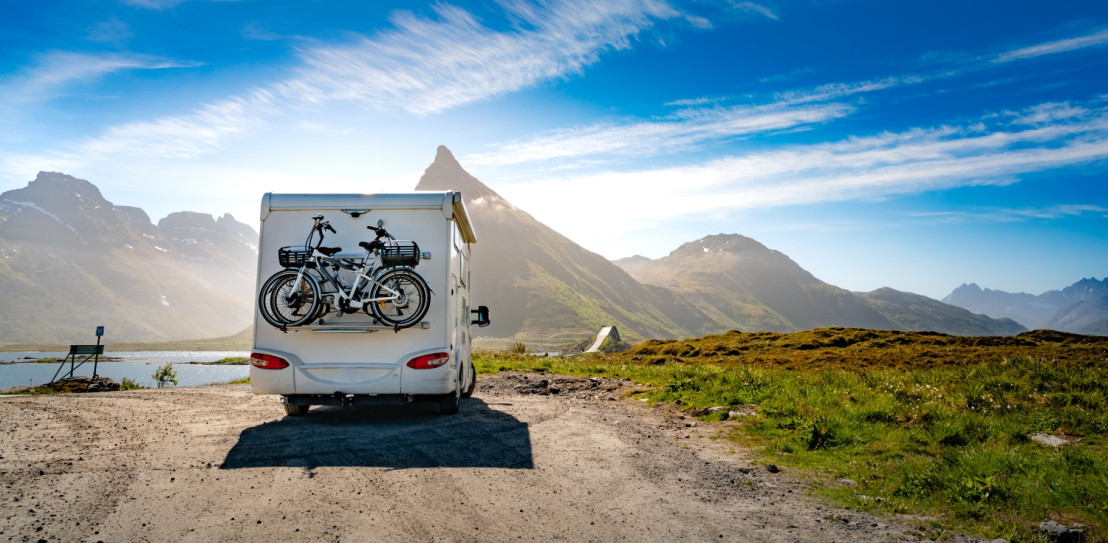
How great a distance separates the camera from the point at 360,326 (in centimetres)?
1055

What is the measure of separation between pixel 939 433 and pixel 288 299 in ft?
37.0

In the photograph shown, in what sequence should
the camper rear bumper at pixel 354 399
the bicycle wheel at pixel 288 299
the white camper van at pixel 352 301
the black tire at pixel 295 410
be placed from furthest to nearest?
the black tire at pixel 295 410 → the camper rear bumper at pixel 354 399 → the white camper van at pixel 352 301 → the bicycle wheel at pixel 288 299

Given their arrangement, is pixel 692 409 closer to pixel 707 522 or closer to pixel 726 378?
pixel 726 378

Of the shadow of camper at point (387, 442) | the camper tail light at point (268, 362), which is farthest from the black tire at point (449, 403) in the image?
the camper tail light at point (268, 362)

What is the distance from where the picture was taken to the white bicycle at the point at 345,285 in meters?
10.4

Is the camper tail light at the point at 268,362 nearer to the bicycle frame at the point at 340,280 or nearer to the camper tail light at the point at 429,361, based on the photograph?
the bicycle frame at the point at 340,280

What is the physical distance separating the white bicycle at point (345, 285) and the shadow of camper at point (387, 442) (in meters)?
2.01

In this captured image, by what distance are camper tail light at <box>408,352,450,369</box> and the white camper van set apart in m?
0.02

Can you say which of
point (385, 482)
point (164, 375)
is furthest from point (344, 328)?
point (164, 375)

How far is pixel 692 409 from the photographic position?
13.3 meters

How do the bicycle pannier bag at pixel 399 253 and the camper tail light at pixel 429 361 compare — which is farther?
the camper tail light at pixel 429 361

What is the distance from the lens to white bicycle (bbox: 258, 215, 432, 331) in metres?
10.4

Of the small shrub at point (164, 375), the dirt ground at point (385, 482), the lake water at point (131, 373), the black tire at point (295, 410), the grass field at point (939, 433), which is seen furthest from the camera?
the lake water at point (131, 373)

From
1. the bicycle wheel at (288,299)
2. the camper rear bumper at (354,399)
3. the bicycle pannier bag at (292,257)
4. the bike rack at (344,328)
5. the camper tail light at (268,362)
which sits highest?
the bicycle pannier bag at (292,257)
